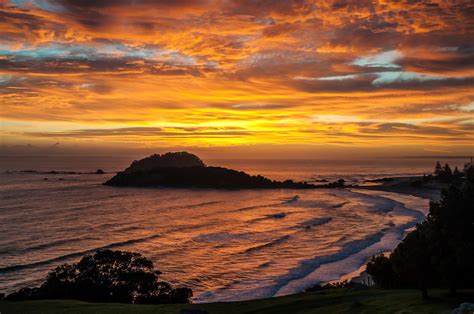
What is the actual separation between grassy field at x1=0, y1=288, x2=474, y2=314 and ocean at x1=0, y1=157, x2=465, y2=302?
11.2 m

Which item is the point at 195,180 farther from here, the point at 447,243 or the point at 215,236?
the point at 447,243

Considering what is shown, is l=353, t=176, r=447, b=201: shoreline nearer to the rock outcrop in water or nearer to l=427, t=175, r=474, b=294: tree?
the rock outcrop in water

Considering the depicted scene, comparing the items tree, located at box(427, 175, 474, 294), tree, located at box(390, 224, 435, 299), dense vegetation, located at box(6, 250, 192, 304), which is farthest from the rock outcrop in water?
tree, located at box(427, 175, 474, 294)

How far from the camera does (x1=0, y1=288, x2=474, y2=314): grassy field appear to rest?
24.0 m

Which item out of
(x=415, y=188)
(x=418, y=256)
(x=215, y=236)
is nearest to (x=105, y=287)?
(x=418, y=256)

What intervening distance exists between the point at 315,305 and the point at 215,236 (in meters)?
44.8

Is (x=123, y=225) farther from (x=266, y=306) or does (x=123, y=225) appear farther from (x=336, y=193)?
(x=336, y=193)

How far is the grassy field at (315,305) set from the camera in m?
24.0

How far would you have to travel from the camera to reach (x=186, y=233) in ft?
241

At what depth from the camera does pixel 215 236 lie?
234ft

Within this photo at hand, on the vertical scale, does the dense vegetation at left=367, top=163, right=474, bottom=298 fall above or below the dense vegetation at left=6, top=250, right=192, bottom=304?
above

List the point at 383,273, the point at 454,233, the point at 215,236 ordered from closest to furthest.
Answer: the point at 454,233, the point at 383,273, the point at 215,236

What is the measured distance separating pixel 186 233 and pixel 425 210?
5905 cm

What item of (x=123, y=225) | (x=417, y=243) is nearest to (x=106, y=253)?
(x=417, y=243)
